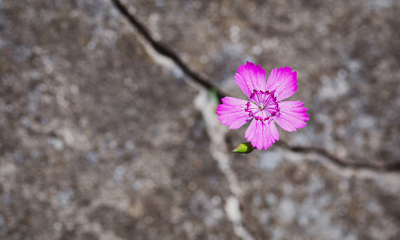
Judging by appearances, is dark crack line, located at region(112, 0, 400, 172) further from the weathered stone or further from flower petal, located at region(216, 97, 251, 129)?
flower petal, located at region(216, 97, 251, 129)

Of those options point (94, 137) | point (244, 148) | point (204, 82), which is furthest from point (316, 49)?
point (94, 137)

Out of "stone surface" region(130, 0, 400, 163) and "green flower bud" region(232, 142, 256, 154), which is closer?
"green flower bud" region(232, 142, 256, 154)

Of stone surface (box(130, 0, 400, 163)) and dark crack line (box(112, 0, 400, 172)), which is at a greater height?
stone surface (box(130, 0, 400, 163))

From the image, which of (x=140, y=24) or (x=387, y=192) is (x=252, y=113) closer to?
(x=140, y=24)

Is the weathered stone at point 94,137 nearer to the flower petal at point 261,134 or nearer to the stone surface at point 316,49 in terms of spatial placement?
the stone surface at point 316,49

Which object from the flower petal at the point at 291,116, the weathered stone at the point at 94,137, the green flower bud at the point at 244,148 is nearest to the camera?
the green flower bud at the point at 244,148

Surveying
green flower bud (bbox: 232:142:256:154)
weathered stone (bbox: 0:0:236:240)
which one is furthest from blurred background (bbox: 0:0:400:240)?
green flower bud (bbox: 232:142:256:154)

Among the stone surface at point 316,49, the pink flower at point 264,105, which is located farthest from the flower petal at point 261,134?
the stone surface at point 316,49
